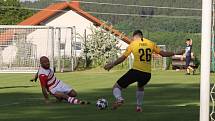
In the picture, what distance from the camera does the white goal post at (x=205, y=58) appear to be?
7996 mm

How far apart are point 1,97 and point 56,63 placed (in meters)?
21.6

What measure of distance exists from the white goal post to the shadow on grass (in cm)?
311

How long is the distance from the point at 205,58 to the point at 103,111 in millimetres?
5307

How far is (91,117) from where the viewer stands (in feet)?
38.5

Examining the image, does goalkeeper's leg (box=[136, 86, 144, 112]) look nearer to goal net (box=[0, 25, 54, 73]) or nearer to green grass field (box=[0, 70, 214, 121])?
green grass field (box=[0, 70, 214, 121])

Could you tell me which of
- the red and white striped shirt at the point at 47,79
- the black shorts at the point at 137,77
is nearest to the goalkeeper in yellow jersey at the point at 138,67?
the black shorts at the point at 137,77

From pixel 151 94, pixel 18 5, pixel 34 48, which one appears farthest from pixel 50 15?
Answer: pixel 151 94

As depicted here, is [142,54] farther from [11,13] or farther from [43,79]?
[11,13]

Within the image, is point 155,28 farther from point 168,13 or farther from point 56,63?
point 56,63

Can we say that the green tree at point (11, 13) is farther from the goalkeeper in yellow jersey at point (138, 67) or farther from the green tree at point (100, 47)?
the goalkeeper in yellow jersey at point (138, 67)

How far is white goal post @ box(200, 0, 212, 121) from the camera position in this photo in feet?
26.2

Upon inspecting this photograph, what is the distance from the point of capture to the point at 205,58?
26.4 feet

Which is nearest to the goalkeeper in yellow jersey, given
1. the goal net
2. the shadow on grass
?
the shadow on grass

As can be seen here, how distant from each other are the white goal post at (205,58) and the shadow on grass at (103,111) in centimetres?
311
